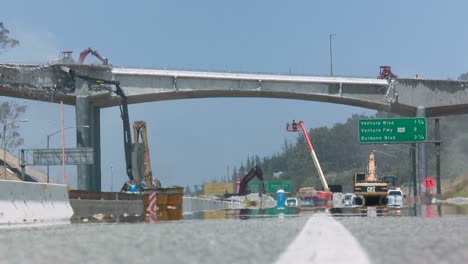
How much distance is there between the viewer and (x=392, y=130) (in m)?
69.4

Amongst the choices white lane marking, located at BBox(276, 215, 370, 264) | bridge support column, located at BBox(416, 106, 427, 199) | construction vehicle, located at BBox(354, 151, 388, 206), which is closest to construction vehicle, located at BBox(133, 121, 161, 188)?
construction vehicle, located at BBox(354, 151, 388, 206)

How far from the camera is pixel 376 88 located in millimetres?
74062

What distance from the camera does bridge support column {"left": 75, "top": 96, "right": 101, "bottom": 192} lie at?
7118 cm

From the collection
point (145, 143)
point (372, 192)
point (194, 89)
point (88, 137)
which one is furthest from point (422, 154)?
point (88, 137)

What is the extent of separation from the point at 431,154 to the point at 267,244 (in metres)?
165

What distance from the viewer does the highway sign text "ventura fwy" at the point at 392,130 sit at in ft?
227

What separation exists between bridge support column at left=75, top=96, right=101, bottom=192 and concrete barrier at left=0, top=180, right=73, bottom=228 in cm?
4176

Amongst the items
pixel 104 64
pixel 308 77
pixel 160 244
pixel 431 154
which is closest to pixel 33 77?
pixel 104 64

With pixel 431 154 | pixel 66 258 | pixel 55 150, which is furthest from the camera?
pixel 431 154

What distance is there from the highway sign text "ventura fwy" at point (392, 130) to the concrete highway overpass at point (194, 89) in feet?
14.3

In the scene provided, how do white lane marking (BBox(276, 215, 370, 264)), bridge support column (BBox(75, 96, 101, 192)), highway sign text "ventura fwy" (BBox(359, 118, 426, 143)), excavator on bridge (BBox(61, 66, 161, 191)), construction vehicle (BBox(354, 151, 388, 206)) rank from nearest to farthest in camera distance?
1. white lane marking (BBox(276, 215, 370, 264))
2. excavator on bridge (BBox(61, 66, 161, 191))
3. construction vehicle (BBox(354, 151, 388, 206))
4. highway sign text "ventura fwy" (BBox(359, 118, 426, 143))
5. bridge support column (BBox(75, 96, 101, 192))

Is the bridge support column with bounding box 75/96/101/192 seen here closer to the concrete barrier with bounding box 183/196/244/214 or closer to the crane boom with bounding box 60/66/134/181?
the crane boom with bounding box 60/66/134/181

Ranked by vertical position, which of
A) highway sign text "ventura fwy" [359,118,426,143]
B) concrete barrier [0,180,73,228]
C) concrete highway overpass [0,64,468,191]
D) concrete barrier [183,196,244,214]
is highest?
concrete highway overpass [0,64,468,191]

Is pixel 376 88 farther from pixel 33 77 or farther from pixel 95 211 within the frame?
pixel 95 211
